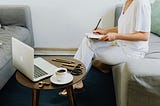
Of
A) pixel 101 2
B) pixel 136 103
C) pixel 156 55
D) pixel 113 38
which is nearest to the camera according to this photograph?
pixel 136 103

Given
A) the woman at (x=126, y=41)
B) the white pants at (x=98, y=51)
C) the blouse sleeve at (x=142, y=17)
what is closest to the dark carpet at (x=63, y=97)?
the woman at (x=126, y=41)

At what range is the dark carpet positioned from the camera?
188 centimetres

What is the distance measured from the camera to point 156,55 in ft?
6.00

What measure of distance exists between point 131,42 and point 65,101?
698 millimetres

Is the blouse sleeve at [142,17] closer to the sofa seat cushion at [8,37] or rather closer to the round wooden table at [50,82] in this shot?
the round wooden table at [50,82]

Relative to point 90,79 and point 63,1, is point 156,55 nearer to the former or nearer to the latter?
point 90,79

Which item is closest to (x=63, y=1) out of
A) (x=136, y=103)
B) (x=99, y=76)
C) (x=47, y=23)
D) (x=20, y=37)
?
(x=47, y=23)

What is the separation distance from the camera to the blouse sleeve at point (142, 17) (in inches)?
61.6

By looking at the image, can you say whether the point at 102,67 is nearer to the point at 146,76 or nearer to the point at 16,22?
the point at 16,22

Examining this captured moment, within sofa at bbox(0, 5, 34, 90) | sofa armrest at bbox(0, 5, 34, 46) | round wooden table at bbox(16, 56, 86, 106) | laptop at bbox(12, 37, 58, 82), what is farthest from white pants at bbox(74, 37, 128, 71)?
sofa armrest at bbox(0, 5, 34, 46)

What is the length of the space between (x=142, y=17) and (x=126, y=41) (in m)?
0.23

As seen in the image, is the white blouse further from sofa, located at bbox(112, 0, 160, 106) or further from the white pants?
sofa, located at bbox(112, 0, 160, 106)

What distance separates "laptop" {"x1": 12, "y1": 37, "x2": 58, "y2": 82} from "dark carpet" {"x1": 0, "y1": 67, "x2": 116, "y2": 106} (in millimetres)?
494

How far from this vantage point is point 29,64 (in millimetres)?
1260
